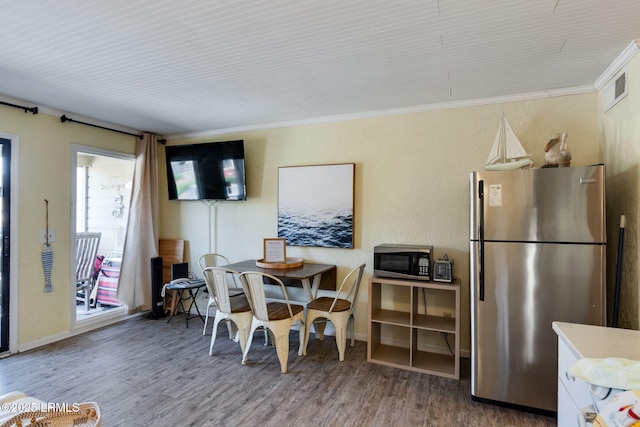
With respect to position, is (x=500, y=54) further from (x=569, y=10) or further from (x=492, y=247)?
(x=492, y=247)

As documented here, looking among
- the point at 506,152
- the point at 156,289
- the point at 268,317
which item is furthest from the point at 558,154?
the point at 156,289

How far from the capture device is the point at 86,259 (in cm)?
410

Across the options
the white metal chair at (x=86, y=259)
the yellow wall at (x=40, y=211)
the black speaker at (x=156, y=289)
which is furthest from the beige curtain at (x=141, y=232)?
the yellow wall at (x=40, y=211)

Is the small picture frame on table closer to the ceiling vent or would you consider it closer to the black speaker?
the black speaker

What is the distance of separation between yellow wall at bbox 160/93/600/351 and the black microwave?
0.40 metres

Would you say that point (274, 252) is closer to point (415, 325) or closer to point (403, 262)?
point (403, 262)

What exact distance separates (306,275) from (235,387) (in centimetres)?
107

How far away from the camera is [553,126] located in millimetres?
2820

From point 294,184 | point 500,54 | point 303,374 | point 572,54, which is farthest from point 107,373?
point 572,54

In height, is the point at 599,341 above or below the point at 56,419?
above

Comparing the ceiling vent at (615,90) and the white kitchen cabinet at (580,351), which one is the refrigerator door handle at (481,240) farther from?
the ceiling vent at (615,90)

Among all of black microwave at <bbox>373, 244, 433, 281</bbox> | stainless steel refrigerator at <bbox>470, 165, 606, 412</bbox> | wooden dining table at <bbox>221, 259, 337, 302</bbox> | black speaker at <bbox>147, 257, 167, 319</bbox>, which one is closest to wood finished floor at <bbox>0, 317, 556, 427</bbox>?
stainless steel refrigerator at <bbox>470, 165, 606, 412</bbox>

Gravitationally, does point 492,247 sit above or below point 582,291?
above

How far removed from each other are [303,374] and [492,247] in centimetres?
185
